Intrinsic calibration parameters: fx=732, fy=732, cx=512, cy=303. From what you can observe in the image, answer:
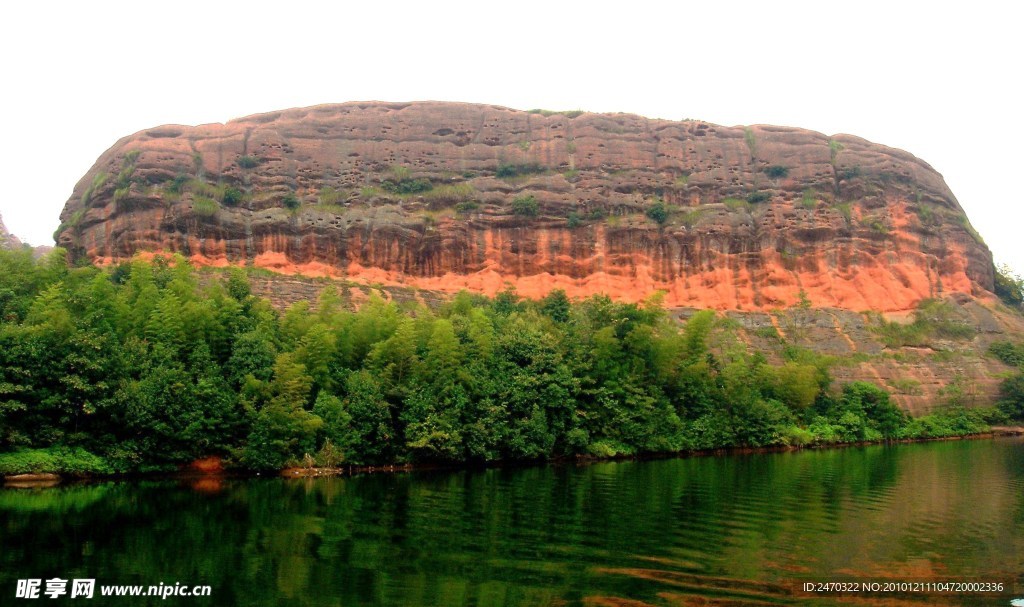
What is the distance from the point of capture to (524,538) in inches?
515

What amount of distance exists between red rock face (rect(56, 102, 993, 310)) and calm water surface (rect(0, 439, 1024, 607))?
2645cm

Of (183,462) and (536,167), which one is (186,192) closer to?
(536,167)

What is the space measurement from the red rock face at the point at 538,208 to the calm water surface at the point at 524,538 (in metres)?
26.5

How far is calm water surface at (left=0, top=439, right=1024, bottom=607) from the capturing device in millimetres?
9781

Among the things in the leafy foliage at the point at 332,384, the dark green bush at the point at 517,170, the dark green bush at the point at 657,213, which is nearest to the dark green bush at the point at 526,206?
the dark green bush at the point at 517,170

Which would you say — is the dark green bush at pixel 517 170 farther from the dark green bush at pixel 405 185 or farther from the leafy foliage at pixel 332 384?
the leafy foliage at pixel 332 384

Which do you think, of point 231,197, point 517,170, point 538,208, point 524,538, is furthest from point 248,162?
point 524,538

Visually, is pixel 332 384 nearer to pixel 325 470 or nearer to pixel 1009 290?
pixel 325 470

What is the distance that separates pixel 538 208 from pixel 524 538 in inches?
1495

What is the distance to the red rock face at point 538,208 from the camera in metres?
45.9

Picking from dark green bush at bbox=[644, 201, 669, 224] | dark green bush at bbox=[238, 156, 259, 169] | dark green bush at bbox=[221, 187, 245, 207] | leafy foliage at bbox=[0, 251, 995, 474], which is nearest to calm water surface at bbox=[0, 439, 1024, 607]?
leafy foliage at bbox=[0, 251, 995, 474]

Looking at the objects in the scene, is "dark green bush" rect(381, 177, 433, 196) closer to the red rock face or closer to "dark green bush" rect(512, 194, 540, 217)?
the red rock face

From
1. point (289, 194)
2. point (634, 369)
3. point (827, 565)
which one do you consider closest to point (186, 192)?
point (289, 194)

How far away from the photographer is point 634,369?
3216cm
